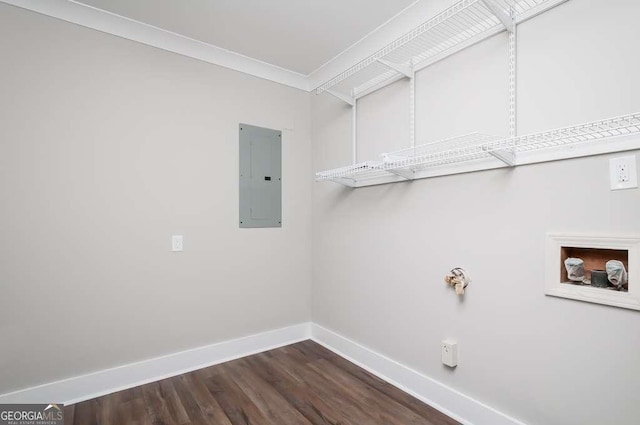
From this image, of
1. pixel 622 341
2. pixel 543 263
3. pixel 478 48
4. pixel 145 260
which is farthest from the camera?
pixel 145 260

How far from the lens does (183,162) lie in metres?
2.43

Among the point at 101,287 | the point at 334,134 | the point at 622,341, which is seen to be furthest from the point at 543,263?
the point at 101,287

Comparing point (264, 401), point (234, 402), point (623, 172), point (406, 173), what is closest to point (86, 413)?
point (234, 402)

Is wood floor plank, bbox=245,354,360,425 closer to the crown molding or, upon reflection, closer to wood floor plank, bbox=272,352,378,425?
wood floor plank, bbox=272,352,378,425

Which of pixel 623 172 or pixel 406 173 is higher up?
pixel 406 173

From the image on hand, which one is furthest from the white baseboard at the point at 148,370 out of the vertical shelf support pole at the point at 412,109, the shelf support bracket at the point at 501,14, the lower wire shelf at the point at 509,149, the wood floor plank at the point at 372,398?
the shelf support bracket at the point at 501,14

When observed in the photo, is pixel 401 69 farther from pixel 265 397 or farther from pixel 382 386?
pixel 265 397

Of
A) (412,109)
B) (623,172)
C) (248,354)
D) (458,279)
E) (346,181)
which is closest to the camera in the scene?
(623,172)

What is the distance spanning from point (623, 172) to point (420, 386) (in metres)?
1.57

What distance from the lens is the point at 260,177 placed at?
278cm

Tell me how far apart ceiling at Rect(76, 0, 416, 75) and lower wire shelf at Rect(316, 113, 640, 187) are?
95 centimetres

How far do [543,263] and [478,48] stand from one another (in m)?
1.17

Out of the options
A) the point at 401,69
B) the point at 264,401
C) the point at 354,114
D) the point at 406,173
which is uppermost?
the point at 401,69

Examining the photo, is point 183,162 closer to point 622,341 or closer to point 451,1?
point 451,1
